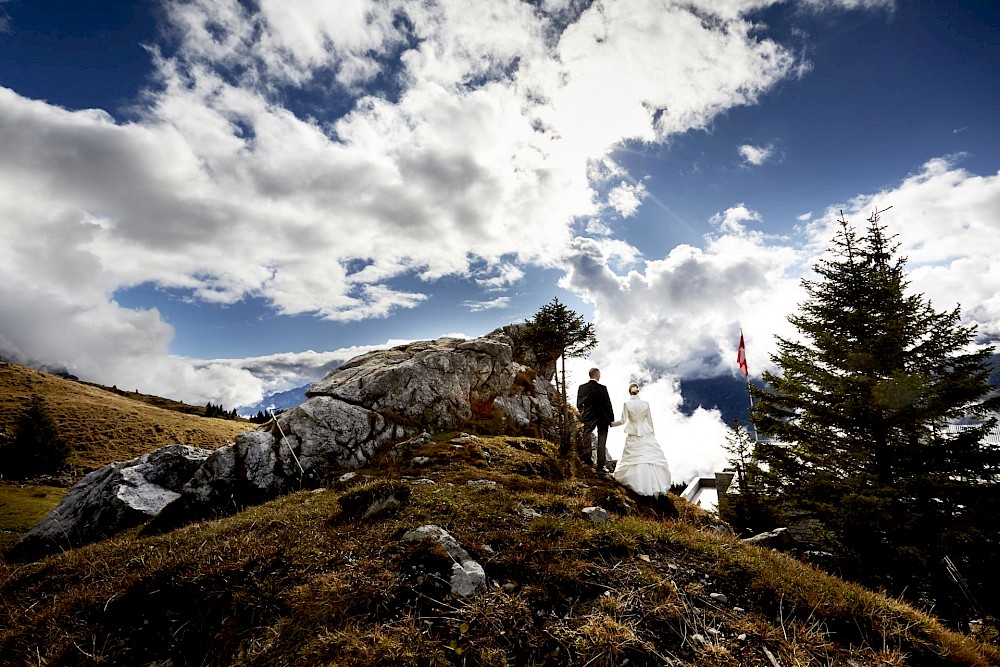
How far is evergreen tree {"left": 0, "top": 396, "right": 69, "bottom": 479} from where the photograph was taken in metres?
44.7

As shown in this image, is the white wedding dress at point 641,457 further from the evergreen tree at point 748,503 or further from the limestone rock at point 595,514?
the evergreen tree at point 748,503

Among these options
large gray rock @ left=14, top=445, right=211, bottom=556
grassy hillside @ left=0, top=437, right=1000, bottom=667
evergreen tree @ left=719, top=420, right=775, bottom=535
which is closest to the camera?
grassy hillside @ left=0, top=437, right=1000, bottom=667

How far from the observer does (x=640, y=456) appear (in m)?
12.8

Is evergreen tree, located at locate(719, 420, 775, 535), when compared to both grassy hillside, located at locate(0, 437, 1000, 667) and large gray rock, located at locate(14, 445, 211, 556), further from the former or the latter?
large gray rock, located at locate(14, 445, 211, 556)

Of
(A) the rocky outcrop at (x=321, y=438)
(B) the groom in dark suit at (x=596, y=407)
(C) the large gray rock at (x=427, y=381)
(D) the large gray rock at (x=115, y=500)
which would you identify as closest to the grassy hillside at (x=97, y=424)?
(D) the large gray rock at (x=115, y=500)

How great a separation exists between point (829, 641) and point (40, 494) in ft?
172

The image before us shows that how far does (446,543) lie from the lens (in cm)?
621

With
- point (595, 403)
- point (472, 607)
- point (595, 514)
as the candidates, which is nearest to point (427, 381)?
point (595, 403)

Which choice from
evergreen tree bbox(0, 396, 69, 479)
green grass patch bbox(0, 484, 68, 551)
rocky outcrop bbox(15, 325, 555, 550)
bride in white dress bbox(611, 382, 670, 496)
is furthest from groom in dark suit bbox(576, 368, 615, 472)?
evergreen tree bbox(0, 396, 69, 479)

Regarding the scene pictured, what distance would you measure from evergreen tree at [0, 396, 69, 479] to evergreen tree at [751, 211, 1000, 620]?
72274 mm

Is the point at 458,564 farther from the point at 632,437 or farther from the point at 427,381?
the point at 427,381

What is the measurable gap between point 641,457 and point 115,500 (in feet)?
60.8

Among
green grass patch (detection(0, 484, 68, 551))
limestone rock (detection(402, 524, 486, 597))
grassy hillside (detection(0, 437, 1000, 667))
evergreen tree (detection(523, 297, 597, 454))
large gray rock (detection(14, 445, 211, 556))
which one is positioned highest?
evergreen tree (detection(523, 297, 597, 454))

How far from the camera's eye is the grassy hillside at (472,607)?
439 centimetres
